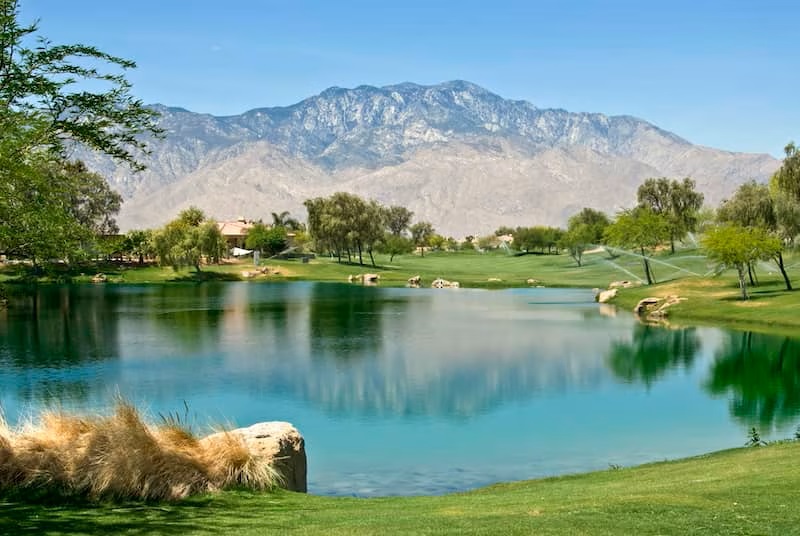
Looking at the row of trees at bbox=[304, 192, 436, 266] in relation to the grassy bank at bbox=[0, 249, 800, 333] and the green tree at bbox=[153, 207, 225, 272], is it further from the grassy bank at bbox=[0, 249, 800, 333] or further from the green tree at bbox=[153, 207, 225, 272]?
the green tree at bbox=[153, 207, 225, 272]

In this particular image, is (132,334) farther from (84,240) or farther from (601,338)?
(84,240)

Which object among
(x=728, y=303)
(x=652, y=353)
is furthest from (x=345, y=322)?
(x=728, y=303)

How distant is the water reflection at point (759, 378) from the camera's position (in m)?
31.5

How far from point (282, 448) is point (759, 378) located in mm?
29388

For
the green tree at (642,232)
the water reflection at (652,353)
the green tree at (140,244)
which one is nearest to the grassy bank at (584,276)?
the green tree at (140,244)

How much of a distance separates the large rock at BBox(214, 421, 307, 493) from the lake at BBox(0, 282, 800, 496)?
3181 mm

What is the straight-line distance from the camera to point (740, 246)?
6456 centimetres

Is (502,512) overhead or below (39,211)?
below

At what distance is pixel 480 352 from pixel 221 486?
1375 inches

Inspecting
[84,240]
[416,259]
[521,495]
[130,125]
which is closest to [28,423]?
[84,240]

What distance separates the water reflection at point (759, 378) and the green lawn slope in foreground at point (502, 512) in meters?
15.1

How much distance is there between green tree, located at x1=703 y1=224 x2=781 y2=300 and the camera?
64562mm

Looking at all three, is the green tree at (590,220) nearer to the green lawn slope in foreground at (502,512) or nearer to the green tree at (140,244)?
the green tree at (140,244)

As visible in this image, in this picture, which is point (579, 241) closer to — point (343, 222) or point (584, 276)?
point (584, 276)
